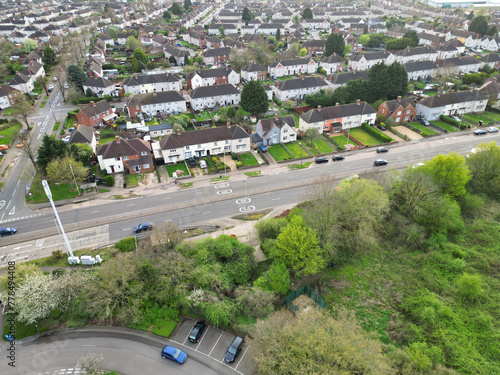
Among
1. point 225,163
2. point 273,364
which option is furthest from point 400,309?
point 225,163

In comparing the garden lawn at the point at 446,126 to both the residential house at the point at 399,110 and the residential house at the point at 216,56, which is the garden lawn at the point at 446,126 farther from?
the residential house at the point at 216,56

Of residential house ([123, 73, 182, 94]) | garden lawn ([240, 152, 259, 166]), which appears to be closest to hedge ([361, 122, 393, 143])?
garden lawn ([240, 152, 259, 166])

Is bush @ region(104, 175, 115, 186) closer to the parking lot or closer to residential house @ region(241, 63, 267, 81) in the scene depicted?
the parking lot

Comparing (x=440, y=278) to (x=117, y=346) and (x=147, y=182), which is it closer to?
(x=117, y=346)

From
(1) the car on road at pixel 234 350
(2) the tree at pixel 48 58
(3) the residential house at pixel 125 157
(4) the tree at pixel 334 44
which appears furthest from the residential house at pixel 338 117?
(2) the tree at pixel 48 58

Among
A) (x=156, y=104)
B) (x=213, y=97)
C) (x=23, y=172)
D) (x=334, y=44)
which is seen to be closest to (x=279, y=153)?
(x=213, y=97)

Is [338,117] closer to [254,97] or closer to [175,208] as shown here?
[254,97]
